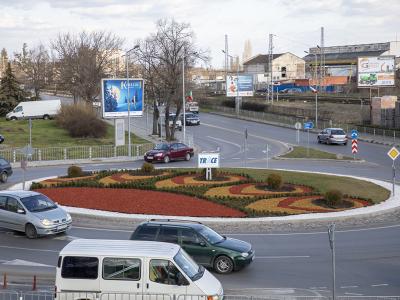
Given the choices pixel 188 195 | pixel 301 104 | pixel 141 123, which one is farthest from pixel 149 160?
pixel 301 104

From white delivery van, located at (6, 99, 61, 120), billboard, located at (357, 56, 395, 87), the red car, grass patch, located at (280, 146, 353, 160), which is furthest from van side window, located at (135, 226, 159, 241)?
billboard, located at (357, 56, 395, 87)

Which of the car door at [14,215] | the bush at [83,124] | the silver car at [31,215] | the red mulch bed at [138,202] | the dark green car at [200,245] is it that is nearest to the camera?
the dark green car at [200,245]

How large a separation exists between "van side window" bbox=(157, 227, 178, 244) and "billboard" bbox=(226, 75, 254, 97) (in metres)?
79.4

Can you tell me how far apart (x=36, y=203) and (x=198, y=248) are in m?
7.56

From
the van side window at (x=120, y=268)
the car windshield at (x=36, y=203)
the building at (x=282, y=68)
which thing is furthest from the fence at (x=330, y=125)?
the building at (x=282, y=68)

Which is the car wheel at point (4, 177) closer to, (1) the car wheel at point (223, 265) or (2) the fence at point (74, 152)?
(2) the fence at point (74, 152)

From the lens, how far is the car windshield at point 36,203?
68.4 ft

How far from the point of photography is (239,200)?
2642 cm

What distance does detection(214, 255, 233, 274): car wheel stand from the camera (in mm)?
16094

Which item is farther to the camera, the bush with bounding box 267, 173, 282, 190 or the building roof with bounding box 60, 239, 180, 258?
the bush with bounding box 267, 173, 282, 190

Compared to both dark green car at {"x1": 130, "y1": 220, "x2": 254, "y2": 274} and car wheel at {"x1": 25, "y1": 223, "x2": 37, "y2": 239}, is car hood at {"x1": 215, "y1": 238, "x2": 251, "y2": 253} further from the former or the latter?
car wheel at {"x1": 25, "y1": 223, "x2": 37, "y2": 239}

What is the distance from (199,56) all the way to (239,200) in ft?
129

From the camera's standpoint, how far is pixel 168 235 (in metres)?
16.2

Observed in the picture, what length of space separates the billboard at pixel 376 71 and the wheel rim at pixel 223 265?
74.0 m
